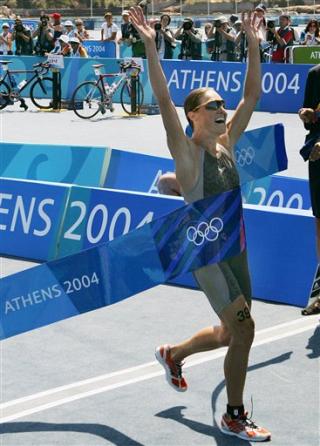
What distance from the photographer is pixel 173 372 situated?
6.52m

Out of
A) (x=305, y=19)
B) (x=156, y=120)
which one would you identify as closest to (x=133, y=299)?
(x=156, y=120)

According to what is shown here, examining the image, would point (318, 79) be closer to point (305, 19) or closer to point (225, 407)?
point (225, 407)

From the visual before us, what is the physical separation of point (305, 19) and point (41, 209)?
52.1 m

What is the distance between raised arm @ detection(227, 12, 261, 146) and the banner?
49 centimetres

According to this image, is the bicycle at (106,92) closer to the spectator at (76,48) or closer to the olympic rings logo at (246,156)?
the spectator at (76,48)

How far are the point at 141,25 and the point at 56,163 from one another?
25.0ft

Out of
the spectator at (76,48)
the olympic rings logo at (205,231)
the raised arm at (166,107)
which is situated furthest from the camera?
the spectator at (76,48)

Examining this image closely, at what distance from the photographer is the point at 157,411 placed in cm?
645

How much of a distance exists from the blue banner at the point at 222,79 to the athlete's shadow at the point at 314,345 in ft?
49.1

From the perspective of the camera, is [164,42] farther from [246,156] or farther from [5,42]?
[246,156]

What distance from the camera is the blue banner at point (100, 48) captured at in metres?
35.7

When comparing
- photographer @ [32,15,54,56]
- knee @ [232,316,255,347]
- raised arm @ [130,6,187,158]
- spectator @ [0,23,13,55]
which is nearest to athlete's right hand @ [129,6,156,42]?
raised arm @ [130,6,187,158]

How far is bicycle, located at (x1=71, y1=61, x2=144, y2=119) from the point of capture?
905 inches

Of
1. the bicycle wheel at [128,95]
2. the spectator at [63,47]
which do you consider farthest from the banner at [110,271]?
the spectator at [63,47]
